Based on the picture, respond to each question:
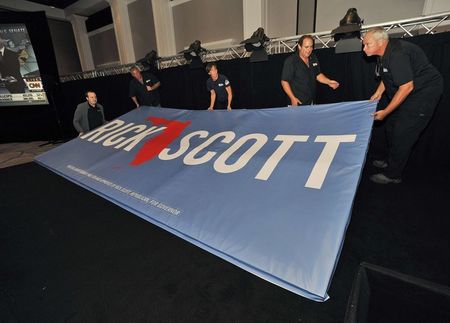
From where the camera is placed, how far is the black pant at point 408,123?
2.24m

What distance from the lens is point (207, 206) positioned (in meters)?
1.61

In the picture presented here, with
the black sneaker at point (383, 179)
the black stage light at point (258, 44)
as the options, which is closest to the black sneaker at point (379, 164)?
the black sneaker at point (383, 179)

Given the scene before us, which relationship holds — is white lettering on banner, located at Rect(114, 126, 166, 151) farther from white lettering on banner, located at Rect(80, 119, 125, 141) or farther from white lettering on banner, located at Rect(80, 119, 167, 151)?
white lettering on banner, located at Rect(80, 119, 125, 141)

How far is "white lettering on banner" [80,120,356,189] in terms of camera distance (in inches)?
61.4

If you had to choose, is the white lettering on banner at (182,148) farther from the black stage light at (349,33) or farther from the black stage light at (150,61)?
the black stage light at (150,61)

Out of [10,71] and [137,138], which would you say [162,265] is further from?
[10,71]

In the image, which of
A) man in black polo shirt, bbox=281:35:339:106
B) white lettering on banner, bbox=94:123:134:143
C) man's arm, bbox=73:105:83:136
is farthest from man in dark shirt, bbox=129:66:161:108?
man in black polo shirt, bbox=281:35:339:106

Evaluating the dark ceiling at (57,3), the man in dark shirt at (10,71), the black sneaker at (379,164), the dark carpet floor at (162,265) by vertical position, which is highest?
the dark ceiling at (57,3)

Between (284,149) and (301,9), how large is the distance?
561 centimetres

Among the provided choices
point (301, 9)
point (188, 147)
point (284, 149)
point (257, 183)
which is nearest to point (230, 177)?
point (257, 183)

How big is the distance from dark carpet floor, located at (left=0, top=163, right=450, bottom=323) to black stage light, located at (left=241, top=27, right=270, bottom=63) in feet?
8.77

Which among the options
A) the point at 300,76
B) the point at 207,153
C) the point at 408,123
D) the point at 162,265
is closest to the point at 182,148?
the point at 207,153

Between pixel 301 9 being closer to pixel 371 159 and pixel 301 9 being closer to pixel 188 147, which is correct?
pixel 371 159

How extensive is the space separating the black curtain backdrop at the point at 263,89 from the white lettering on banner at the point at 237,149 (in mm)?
1952
